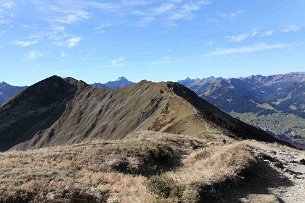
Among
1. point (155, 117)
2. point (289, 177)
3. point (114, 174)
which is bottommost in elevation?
point (289, 177)

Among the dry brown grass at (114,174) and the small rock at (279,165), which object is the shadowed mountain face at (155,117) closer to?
the dry brown grass at (114,174)

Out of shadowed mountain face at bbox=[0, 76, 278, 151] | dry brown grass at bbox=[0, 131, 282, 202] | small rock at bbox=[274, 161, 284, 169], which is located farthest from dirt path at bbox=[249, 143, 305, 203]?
shadowed mountain face at bbox=[0, 76, 278, 151]

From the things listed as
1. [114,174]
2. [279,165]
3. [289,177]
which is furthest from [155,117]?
[114,174]

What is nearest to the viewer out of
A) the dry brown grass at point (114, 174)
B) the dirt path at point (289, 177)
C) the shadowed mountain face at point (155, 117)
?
the dry brown grass at point (114, 174)

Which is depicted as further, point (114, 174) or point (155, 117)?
point (155, 117)

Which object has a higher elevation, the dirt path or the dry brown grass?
the dry brown grass

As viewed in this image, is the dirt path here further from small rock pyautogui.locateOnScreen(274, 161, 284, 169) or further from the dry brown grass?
the dry brown grass

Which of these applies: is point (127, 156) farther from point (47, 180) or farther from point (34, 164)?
point (47, 180)

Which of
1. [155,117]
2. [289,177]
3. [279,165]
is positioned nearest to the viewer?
[289,177]

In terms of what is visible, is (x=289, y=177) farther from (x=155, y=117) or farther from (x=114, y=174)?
(x=155, y=117)

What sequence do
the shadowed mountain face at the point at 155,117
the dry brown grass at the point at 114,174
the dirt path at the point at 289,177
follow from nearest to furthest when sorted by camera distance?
the dry brown grass at the point at 114,174 → the dirt path at the point at 289,177 → the shadowed mountain face at the point at 155,117

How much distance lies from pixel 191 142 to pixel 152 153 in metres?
12.7

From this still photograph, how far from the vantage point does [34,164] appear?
32.6 meters

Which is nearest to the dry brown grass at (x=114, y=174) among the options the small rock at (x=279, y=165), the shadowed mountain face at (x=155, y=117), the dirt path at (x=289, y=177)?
the dirt path at (x=289, y=177)
